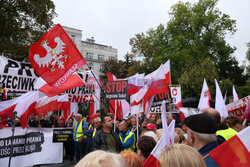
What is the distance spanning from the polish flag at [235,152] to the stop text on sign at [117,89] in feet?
16.9

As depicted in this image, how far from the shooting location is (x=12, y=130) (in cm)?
555

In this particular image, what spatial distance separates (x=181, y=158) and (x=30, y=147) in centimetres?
554

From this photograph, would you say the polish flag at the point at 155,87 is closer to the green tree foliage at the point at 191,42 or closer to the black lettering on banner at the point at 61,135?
the black lettering on banner at the point at 61,135

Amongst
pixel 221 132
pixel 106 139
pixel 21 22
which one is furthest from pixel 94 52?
pixel 221 132

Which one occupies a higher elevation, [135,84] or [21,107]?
[135,84]

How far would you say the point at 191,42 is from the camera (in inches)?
1152

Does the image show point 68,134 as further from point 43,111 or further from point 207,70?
point 207,70

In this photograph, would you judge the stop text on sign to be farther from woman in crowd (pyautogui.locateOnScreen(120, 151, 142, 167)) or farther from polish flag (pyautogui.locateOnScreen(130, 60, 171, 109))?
woman in crowd (pyautogui.locateOnScreen(120, 151, 142, 167))

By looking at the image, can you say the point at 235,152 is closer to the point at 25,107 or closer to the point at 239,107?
the point at 25,107

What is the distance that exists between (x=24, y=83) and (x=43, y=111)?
1.14m

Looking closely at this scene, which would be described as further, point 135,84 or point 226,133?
point 135,84

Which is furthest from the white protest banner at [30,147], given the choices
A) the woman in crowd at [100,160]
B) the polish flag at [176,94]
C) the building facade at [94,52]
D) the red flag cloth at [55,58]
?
the building facade at [94,52]

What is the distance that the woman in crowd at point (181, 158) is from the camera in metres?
1.63

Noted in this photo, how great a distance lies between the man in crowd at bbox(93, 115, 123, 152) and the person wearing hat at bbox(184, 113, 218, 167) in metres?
2.78
